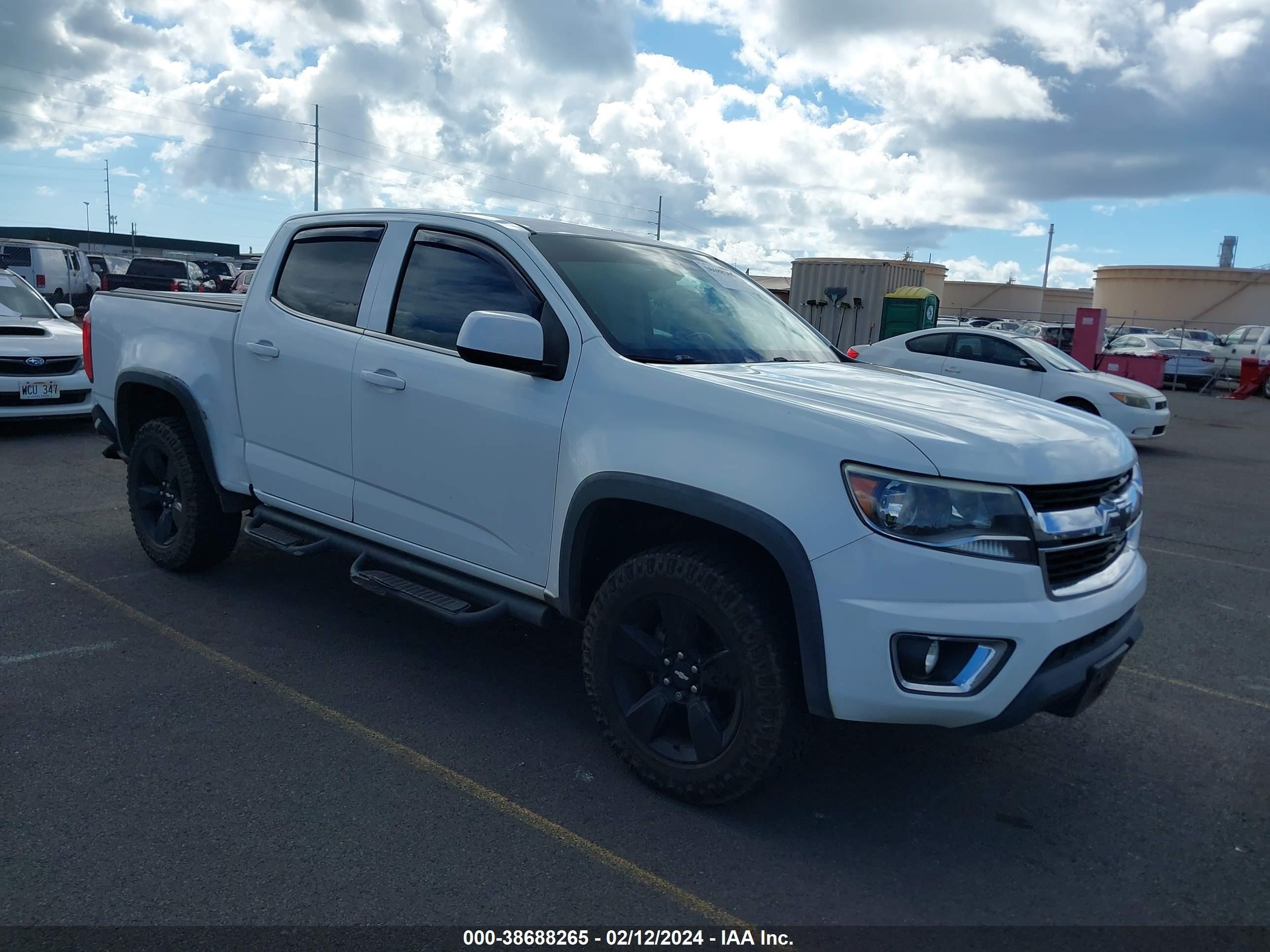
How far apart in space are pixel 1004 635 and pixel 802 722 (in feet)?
2.24

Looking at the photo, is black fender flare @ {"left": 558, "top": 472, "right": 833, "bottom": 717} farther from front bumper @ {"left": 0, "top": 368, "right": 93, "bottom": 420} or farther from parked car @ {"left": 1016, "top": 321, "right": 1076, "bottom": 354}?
parked car @ {"left": 1016, "top": 321, "right": 1076, "bottom": 354}

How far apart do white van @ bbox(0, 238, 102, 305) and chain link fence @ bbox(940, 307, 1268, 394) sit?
24362mm

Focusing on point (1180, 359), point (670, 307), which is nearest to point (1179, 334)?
point (1180, 359)

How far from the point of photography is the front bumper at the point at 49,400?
382 inches

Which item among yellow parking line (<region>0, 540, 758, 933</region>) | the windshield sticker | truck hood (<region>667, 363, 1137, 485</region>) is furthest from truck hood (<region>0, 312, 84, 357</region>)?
truck hood (<region>667, 363, 1137, 485</region>)

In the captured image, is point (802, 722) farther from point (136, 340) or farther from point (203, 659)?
point (136, 340)

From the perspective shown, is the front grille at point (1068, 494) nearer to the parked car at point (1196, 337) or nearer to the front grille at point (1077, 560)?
the front grille at point (1077, 560)

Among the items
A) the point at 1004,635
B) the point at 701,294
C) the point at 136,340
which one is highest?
the point at 701,294

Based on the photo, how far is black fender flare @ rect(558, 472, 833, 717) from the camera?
9.59 ft

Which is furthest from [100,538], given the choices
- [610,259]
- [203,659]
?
[610,259]

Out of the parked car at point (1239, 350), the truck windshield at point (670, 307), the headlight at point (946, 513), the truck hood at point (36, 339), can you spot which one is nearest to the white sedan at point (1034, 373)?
the truck windshield at point (670, 307)

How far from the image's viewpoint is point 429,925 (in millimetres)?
2684

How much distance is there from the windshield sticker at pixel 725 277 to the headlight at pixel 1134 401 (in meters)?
9.59

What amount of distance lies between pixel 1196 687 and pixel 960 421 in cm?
243
